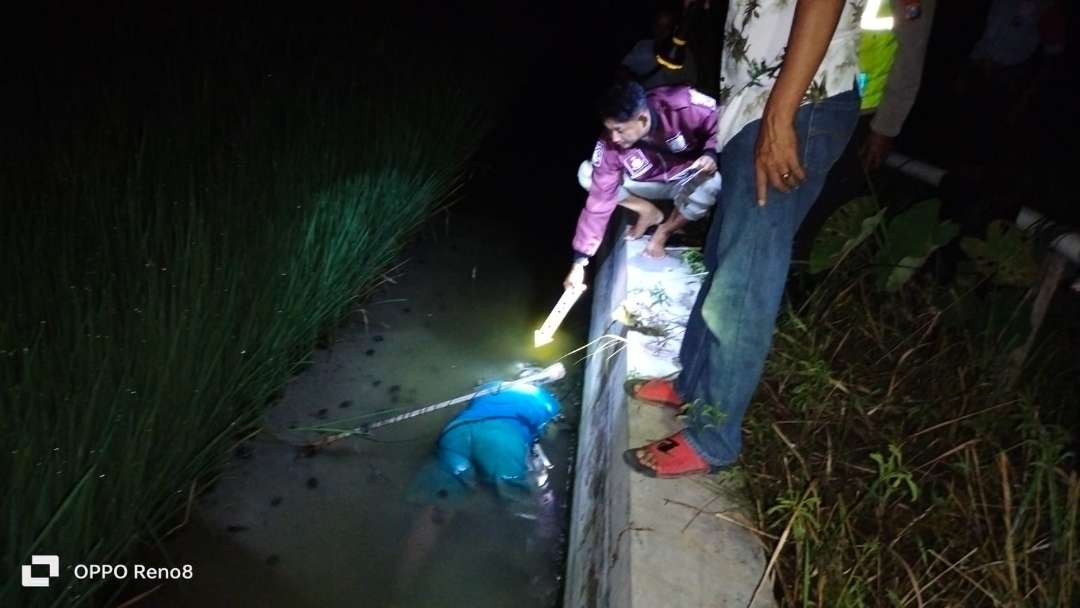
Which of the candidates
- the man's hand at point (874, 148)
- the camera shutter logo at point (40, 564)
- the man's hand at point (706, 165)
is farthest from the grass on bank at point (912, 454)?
the camera shutter logo at point (40, 564)

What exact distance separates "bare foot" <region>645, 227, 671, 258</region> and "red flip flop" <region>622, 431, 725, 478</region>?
108 centimetres

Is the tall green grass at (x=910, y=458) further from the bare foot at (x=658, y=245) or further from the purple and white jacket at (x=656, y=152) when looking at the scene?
the purple and white jacket at (x=656, y=152)

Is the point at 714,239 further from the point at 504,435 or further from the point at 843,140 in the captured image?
the point at 504,435

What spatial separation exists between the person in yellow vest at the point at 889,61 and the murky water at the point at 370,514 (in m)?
1.28

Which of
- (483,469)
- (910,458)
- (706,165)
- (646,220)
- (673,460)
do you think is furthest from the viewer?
(646,220)

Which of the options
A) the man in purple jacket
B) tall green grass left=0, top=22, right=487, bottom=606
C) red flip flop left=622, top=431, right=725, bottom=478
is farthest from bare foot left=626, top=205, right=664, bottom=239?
red flip flop left=622, top=431, right=725, bottom=478

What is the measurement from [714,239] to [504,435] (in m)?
0.90

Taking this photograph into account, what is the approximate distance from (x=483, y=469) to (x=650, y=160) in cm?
128

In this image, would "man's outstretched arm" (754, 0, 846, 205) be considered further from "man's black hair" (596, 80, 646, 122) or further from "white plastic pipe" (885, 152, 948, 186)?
"white plastic pipe" (885, 152, 948, 186)

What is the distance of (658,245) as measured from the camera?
8.13 feet

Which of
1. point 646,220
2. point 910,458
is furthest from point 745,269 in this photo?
point 646,220

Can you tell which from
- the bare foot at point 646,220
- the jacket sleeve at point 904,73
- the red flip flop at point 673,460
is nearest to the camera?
the red flip flop at point 673,460

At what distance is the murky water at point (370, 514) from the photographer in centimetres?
175

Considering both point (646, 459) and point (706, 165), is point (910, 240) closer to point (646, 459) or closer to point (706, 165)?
point (706, 165)
